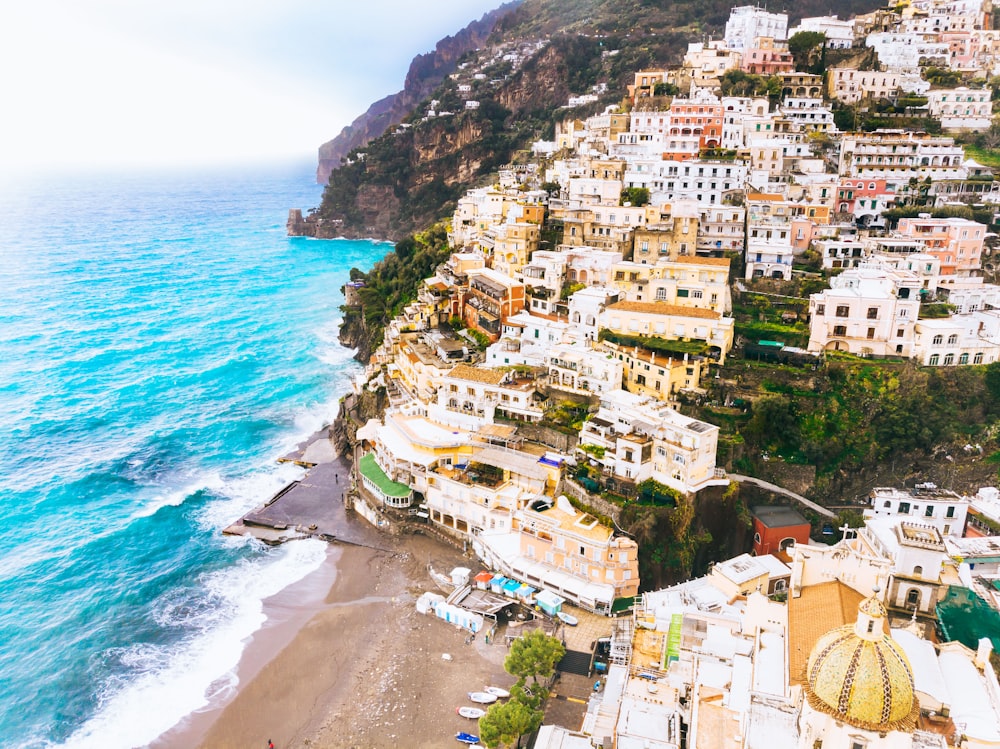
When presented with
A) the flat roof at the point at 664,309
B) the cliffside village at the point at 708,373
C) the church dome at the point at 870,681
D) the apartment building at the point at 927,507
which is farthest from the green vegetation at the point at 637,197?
the church dome at the point at 870,681

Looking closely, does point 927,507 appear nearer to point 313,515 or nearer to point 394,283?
point 313,515

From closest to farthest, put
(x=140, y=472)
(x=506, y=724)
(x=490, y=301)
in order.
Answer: (x=506, y=724) → (x=140, y=472) → (x=490, y=301)

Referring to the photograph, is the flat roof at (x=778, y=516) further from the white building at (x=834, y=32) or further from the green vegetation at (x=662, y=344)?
the white building at (x=834, y=32)

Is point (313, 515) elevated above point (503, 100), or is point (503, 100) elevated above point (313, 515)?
point (503, 100)

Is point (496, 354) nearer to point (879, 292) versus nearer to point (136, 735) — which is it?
point (879, 292)

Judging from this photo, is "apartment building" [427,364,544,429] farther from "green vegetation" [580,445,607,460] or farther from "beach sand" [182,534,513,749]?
"beach sand" [182,534,513,749]

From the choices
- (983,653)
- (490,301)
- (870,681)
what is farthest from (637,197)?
(870,681)

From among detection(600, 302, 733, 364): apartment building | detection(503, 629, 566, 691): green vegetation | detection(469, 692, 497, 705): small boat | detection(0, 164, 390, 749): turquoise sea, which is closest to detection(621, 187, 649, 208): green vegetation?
detection(600, 302, 733, 364): apartment building
